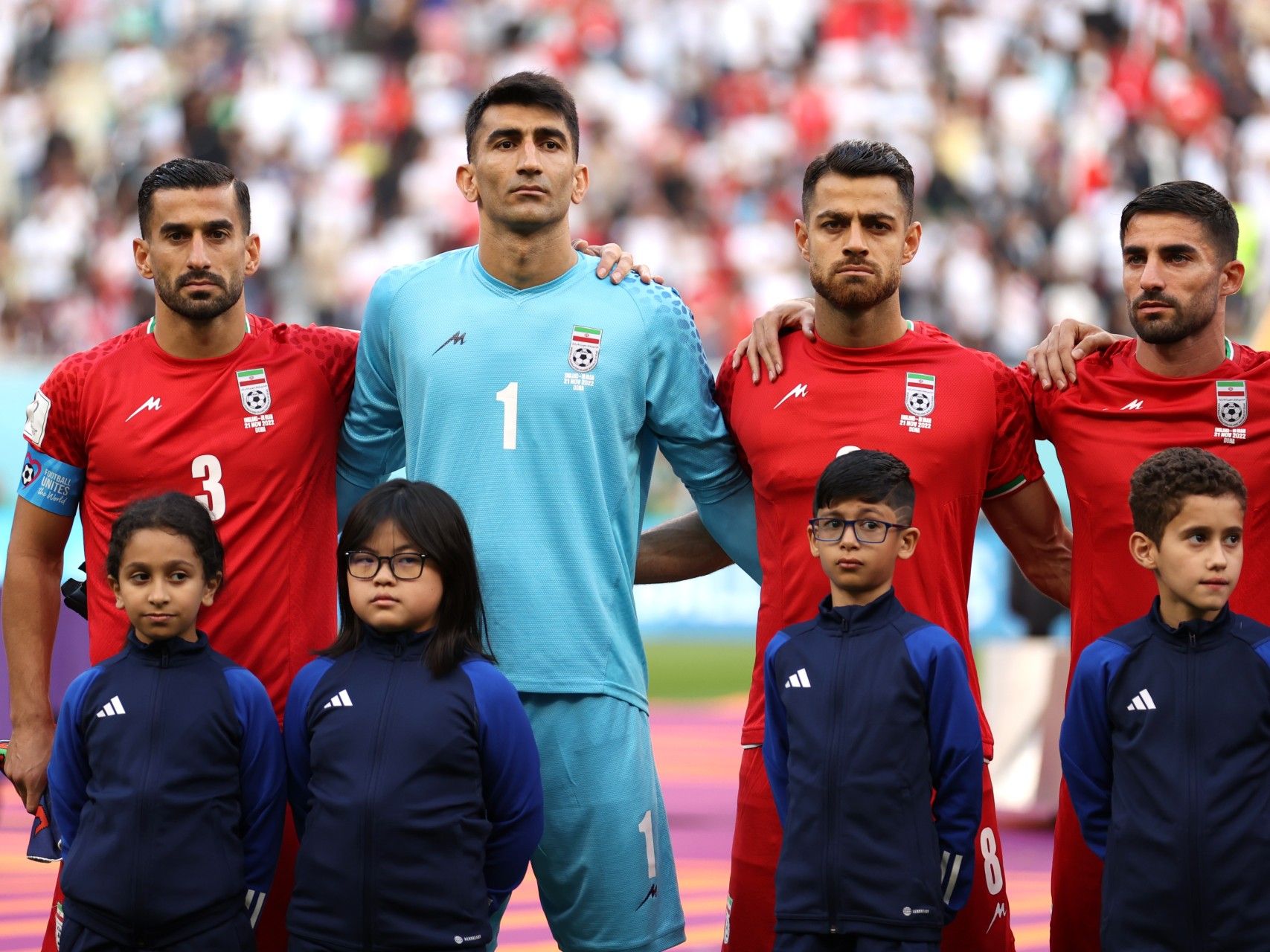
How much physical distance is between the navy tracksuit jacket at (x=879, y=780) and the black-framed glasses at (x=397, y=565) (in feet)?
3.03

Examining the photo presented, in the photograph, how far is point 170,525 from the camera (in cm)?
441

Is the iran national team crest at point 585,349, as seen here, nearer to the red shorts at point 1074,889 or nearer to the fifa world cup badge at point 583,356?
the fifa world cup badge at point 583,356

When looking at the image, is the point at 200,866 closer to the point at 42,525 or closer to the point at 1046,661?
the point at 42,525

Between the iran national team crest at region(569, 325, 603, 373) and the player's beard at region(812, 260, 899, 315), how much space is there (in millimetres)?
589

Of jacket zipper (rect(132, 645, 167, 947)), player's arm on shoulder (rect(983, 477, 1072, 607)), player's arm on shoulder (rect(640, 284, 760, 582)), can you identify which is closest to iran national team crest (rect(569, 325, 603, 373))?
player's arm on shoulder (rect(640, 284, 760, 582))

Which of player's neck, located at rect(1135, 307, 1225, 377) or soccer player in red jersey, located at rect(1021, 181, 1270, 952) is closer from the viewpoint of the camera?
soccer player in red jersey, located at rect(1021, 181, 1270, 952)

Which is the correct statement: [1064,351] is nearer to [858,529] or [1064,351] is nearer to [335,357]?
[858,529]

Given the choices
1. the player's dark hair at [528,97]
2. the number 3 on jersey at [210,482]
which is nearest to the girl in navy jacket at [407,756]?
the number 3 on jersey at [210,482]

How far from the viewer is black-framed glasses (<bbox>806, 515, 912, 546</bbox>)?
433cm

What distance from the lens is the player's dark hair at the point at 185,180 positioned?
4793 mm

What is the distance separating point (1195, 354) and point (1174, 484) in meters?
0.64

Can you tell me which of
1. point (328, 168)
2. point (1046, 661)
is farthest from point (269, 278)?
point (1046, 661)

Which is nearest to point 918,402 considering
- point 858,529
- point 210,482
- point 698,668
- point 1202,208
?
point 858,529

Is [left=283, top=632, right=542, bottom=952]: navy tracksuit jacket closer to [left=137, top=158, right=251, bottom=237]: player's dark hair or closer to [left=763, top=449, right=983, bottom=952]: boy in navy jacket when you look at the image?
[left=763, top=449, right=983, bottom=952]: boy in navy jacket
